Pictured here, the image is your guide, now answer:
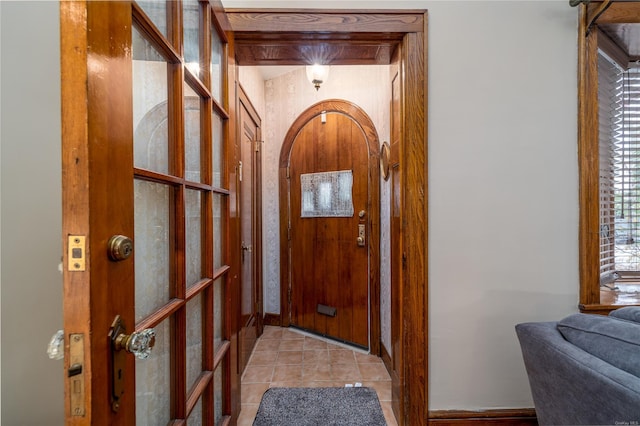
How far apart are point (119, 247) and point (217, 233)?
2.25 ft

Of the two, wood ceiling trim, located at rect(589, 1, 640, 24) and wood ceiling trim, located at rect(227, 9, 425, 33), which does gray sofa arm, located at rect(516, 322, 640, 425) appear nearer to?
wood ceiling trim, located at rect(227, 9, 425, 33)

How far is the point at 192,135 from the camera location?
1.02 m

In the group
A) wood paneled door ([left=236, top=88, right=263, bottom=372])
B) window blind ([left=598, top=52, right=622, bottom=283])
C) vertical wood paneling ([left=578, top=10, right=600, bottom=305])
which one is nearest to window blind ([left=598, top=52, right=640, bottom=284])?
window blind ([left=598, top=52, right=622, bottom=283])

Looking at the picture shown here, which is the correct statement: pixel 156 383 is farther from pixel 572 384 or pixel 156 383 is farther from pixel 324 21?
pixel 324 21

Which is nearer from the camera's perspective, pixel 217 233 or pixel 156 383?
pixel 156 383

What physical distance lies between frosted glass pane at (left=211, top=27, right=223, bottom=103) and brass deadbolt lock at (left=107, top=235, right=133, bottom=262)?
2.60 feet

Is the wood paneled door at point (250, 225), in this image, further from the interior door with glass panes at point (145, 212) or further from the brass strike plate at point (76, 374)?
the brass strike plate at point (76, 374)

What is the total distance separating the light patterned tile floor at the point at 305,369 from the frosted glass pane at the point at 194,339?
0.90 metres

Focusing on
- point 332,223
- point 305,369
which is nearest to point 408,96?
point 332,223

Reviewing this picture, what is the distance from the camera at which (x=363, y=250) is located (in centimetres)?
257

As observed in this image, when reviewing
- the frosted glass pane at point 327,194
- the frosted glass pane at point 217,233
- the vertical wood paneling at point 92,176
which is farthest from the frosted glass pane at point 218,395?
the frosted glass pane at point 327,194

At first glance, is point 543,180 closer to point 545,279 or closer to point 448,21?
point 545,279

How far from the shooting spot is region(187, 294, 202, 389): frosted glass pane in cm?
99

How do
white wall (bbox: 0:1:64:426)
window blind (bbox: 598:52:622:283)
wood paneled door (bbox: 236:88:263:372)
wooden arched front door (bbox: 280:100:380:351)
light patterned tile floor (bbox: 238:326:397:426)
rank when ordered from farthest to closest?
1. wooden arched front door (bbox: 280:100:380:351)
2. wood paneled door (bbox: 236:88:263:372)
3. light patterned tile floor (bbox: 238:326:397:426)
4. window blind (bbox: 598:52:622:283)
5. white wall (bbox: 0:1:64:426)
